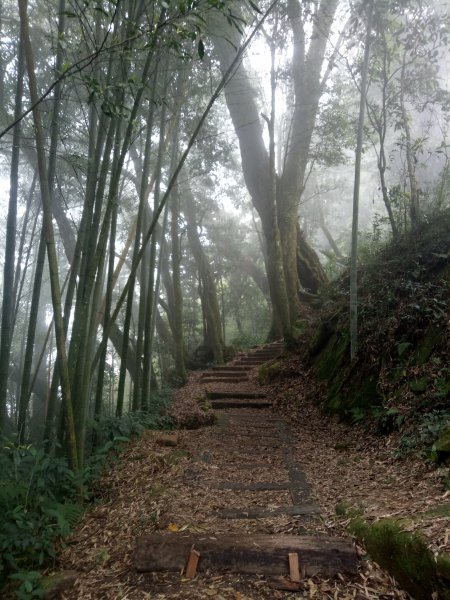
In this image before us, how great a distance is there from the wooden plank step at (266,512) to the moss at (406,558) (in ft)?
1.64

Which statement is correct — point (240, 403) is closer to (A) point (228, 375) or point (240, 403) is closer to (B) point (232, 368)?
(A) point (228, 375)

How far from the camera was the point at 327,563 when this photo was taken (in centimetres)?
194

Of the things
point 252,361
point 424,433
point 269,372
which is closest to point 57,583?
point 424,433

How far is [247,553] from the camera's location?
204cm

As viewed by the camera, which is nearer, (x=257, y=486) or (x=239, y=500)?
(x=239, y=500)

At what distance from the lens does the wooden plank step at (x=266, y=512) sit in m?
2.49

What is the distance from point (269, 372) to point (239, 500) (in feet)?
14.9

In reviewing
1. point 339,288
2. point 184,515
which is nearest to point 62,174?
point 339,288

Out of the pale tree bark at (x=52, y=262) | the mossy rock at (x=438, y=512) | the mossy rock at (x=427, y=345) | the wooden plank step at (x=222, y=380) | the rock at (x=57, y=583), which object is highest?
the pale tree bark at (x=52, y=262)

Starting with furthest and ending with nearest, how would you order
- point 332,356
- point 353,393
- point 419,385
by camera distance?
point 332,356 < point 353,393 < point 419,385

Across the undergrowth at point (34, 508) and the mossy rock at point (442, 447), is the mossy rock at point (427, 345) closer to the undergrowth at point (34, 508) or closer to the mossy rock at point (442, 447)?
the mossy rock at point (442, 447)

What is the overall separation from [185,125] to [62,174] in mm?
2679

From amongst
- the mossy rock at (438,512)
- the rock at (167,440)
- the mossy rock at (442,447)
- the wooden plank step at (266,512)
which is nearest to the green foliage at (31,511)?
the wooden plank step at (266,512)

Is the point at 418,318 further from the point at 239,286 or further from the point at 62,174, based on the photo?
the point at 239,286
